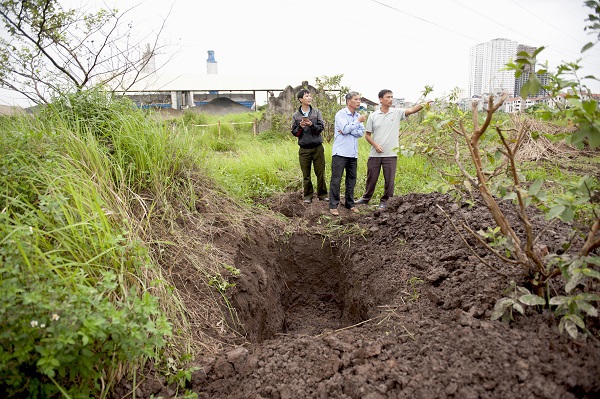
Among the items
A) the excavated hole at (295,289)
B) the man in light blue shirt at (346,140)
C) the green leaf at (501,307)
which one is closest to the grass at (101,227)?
the excavated hole at (295,289)

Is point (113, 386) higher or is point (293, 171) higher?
point (293, 171)

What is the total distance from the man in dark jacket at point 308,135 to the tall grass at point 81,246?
187 cm

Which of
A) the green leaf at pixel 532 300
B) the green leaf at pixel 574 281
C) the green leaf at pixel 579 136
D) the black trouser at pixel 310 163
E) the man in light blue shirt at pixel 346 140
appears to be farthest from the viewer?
the black trouser at pixel 310 163

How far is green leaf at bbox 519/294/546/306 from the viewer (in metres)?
1.82

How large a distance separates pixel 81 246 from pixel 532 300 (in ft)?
7.68

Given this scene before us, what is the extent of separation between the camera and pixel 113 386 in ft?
6.25

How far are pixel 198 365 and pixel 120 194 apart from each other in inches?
58.3

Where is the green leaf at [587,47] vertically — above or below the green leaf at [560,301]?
above

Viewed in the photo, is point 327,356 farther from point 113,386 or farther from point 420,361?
point 113,386

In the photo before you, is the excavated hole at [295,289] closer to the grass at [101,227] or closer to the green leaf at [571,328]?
the grass at [101,227]

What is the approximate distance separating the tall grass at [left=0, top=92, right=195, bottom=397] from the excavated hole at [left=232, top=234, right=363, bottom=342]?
38.4 inches

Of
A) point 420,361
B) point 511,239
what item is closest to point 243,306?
point 420,361

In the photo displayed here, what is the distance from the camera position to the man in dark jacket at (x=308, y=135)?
529cm

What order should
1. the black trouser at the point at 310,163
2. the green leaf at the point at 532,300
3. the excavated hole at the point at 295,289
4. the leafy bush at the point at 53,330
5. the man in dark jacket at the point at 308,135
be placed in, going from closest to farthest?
the leafy bush at the point at 53,330 → the green leaf at the point at 532,300 → the excavated hole at the point at 295,289 → the man in dark jacket at the point at 308,135 → the black trouser at the point at 310,163
